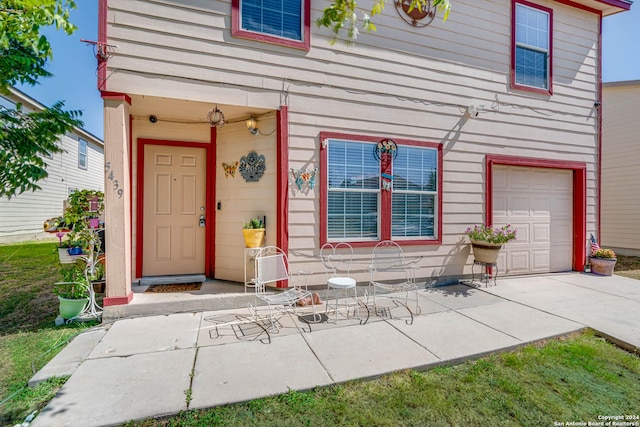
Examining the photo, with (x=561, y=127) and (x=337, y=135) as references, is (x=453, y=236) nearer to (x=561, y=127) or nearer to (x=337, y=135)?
(x=337, y=135)

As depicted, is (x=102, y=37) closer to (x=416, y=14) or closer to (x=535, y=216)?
(x=416, y=14)

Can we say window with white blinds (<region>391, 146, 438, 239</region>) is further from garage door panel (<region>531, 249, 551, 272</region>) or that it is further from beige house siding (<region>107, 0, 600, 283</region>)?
garage door panel (<region>531, 249, 551, 272</region>)

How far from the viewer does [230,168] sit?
4.70 meters

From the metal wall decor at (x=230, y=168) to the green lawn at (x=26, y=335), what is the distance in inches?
96.1

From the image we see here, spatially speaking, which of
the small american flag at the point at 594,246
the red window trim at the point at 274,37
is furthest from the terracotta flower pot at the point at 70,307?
the small american flag at the point at 594,246

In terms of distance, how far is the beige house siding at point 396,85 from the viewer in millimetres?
3834

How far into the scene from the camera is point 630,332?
3.38 meters

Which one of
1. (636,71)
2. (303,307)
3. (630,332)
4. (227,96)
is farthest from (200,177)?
(636,71)

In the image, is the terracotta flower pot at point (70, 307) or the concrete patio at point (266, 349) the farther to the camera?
the terracotta flower pot at point (70, 307)

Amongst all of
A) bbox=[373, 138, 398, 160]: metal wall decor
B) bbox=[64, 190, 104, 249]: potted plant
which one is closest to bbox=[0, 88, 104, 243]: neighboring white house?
bbox=[64, 190, 104, 249]: potted plant

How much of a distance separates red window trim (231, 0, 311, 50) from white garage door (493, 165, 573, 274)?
4.20 metres

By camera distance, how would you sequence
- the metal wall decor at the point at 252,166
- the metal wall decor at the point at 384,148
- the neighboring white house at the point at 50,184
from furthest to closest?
the neighboring white house at the point at 50,184, the metal wall decor at the point at 384,148, the metal wall decor at the point at 252,166

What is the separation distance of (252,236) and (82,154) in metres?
15.4

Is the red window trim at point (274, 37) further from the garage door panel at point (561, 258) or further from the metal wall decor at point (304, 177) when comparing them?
the garage door panel at point (561, 258)
